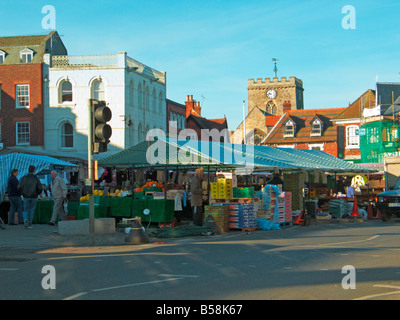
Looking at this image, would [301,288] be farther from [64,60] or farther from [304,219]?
[64,60]

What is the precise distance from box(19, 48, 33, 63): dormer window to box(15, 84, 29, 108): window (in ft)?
7.42

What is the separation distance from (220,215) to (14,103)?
3108cm

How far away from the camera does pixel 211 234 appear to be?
1794 cm

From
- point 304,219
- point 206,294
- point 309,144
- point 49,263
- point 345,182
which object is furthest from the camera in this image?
point 309,144

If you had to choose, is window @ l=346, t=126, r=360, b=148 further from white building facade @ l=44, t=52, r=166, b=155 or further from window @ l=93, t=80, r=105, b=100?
window @ l=93, t=80, r=105, b=100

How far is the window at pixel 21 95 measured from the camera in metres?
46.0

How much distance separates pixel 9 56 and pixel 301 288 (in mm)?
43304

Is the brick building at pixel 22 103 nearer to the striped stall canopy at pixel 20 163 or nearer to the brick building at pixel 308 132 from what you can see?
the striped stall canopy at pixel 20 163

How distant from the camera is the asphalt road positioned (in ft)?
26.0

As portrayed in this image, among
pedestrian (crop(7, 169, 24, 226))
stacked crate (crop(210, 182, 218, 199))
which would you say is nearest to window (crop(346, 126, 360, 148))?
stacked crate (crop(210, 182, 218, 199))

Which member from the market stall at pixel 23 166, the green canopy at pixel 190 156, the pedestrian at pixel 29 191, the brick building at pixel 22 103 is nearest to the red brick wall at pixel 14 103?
the brick building at pixel 22 103

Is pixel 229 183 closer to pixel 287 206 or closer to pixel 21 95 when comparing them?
pixel 287 206

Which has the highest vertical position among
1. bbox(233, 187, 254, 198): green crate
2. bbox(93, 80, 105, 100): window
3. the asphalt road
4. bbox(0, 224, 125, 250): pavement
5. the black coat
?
bbox(93, 80, 105, 100): window
